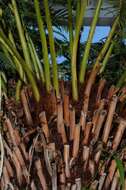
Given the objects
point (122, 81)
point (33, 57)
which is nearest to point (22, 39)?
point (33, 57)

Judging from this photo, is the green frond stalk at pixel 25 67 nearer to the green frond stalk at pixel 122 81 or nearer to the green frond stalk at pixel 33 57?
the green frond stalk at pixel 33 57

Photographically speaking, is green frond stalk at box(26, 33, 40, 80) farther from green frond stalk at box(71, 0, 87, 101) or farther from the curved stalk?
green frond stalk at box(71, 0, 87, 101)

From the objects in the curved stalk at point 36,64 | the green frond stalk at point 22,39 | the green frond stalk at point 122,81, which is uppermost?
the green frond stalk at point 22,39

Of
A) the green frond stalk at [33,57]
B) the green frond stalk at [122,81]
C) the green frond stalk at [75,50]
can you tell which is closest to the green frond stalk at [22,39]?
the green frond stalk at [33,57]

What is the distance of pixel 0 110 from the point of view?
45.8 inches

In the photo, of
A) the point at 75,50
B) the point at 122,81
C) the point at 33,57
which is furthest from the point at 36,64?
the point at 122,81

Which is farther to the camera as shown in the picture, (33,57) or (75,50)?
(33,57)

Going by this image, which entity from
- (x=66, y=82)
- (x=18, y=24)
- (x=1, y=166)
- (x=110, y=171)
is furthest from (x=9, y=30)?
(x=110, y=171)

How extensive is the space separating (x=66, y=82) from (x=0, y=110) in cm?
21

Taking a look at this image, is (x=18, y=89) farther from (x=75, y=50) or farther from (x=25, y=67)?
(x=75, y=50)

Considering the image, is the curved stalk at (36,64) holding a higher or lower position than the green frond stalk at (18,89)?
higher

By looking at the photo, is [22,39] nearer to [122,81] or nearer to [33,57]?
[33,57]

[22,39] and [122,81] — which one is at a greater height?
[22,39]

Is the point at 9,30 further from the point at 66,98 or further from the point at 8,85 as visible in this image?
the point at 66,98
